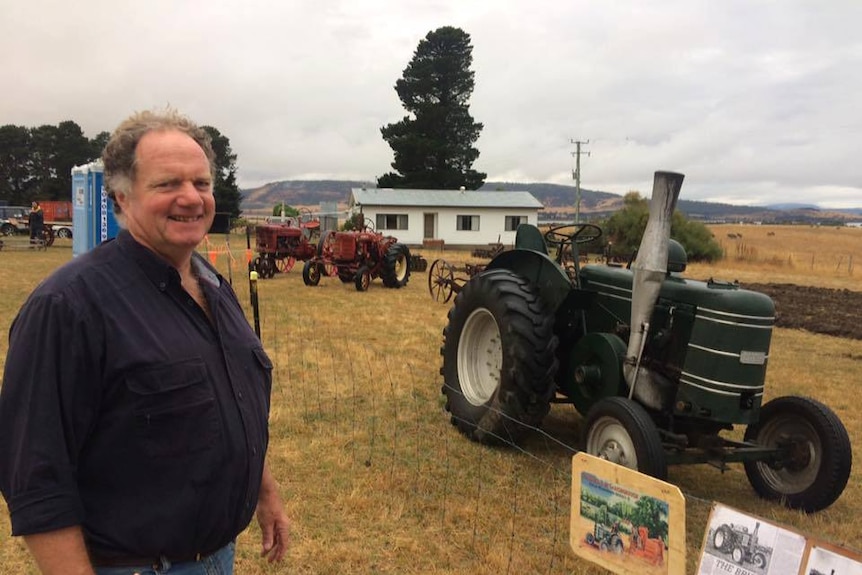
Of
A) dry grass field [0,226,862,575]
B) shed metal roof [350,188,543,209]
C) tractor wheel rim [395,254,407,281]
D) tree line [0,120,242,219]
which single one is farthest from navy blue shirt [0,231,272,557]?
tree line [0,120,242,219]

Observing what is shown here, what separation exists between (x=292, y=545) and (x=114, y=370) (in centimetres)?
229

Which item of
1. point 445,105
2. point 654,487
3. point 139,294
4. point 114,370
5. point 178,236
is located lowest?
point 654,487

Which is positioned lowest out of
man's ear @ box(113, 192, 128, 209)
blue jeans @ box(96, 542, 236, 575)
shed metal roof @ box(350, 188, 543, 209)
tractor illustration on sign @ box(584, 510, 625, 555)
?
tractor illustration on sign @ box(584, 510, 625, 555)

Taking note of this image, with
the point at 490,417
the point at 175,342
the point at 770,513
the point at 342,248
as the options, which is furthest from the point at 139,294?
the point at 342,248

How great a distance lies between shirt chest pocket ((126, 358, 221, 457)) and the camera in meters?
1.40

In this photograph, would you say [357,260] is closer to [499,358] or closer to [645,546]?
[499,358]

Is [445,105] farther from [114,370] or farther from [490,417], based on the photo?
[114,370]

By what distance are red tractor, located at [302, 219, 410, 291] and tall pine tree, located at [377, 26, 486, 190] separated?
26.6 m

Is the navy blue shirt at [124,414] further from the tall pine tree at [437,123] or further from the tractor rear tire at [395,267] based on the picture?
the tall pine tree at [437,123]

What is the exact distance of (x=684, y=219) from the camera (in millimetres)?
28141

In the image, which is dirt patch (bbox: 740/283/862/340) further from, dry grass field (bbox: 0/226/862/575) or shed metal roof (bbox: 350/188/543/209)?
shed metal roof (bbox: 350/188/543/209)

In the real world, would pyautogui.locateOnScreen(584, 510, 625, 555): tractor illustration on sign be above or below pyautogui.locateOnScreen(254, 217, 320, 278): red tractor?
below

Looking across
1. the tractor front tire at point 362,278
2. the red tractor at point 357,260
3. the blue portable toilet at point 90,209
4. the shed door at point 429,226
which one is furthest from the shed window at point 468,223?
the blue portable toilet at point 90,209

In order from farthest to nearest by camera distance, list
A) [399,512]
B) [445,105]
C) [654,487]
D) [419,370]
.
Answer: [445,105] → [419,370] → [399,512] → [654,487]
